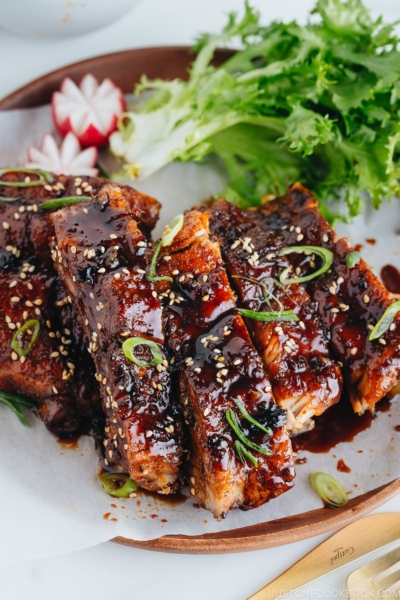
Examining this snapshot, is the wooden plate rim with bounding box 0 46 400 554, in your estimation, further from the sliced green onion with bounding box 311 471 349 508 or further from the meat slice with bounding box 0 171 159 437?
the meat slice with bounding box 0 171 159 437

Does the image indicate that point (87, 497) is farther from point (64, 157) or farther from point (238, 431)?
point (64, 157)

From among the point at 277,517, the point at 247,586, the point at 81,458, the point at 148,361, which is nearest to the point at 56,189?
the point at 148,361

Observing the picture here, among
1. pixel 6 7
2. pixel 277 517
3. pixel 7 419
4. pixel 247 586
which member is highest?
pixel 6 7

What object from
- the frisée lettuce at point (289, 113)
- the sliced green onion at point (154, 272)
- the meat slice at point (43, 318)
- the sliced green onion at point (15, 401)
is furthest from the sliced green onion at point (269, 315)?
the sliced green onion at point (15, 401)

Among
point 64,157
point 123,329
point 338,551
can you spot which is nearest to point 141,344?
point 123,329

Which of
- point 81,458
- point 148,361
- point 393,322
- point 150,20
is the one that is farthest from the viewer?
point 150,20

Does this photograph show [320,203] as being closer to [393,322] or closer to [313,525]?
[393,322]
